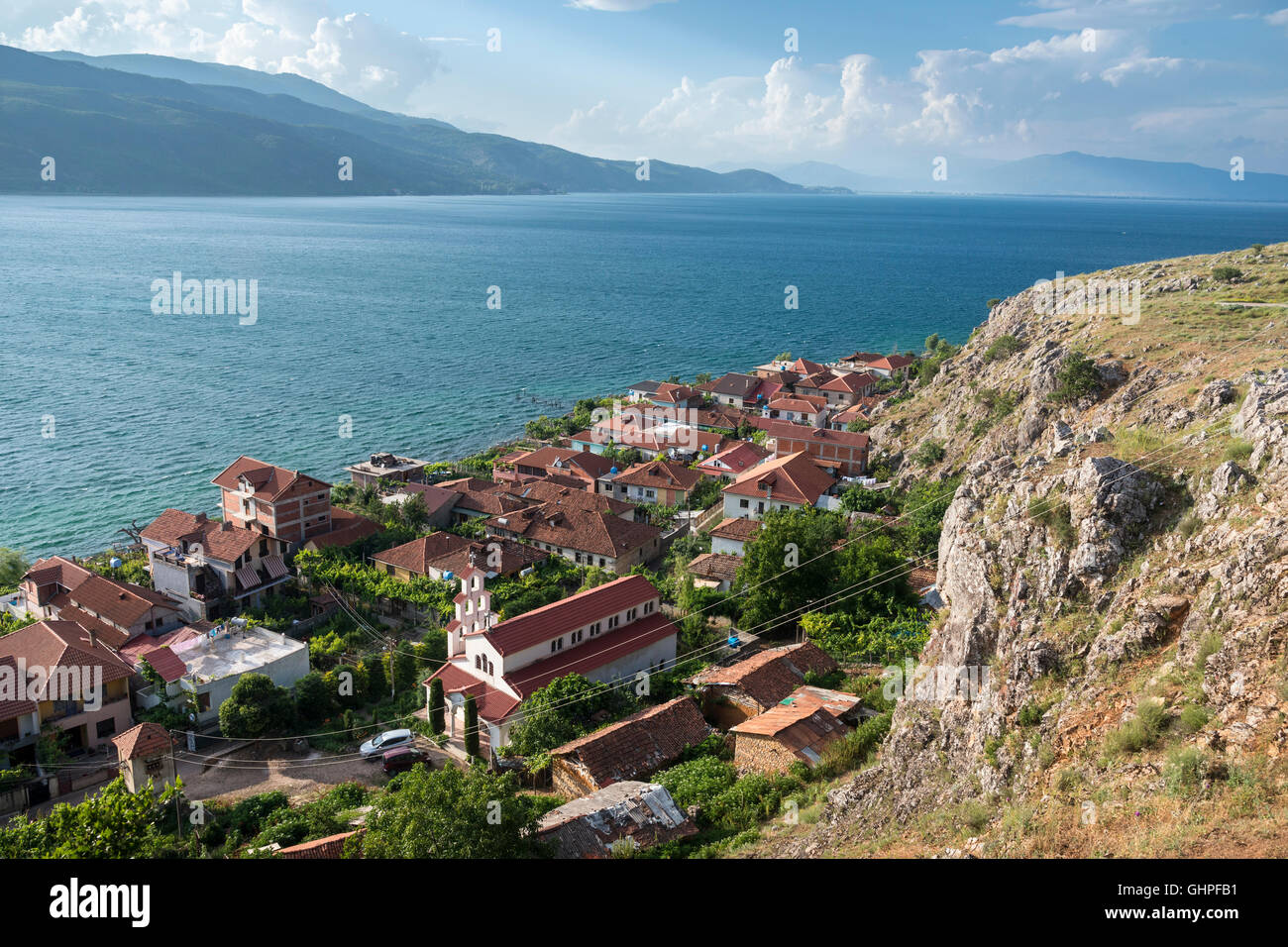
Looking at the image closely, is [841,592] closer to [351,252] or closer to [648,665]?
[648,665]

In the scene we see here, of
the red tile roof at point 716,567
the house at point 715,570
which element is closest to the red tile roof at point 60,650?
the house at point 715,570

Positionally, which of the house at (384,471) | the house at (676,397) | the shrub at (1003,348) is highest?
the shrub at (1003,348)

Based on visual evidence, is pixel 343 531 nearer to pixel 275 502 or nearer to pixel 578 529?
pixel 275 502

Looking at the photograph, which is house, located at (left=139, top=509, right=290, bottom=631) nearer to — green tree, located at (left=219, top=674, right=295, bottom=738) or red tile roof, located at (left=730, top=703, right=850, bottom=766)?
green tree, located at (left=219, top=674, right=295, bottom=738)

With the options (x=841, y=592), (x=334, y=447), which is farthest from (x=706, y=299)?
(x=841, y=592)

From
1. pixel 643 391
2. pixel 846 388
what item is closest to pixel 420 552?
pixel 643 391

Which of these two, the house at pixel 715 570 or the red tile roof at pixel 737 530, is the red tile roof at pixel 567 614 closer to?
the house at pixel 715 570
